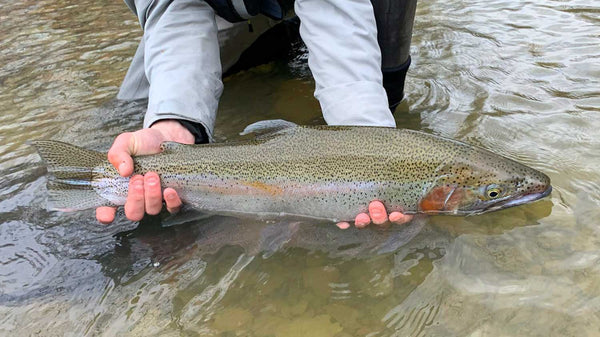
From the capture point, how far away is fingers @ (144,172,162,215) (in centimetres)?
232

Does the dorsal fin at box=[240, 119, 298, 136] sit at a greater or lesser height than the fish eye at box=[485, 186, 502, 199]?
greater

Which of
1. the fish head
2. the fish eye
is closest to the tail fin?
the fish head

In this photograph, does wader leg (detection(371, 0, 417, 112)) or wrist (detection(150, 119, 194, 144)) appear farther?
wader leg (detection(371, 0, 417, 112))

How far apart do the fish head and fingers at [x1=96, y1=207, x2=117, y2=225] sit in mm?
1585

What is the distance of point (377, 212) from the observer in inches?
90.1

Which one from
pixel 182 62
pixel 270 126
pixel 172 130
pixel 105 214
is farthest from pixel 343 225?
pixel 182 62

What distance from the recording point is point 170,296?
7.12 ft

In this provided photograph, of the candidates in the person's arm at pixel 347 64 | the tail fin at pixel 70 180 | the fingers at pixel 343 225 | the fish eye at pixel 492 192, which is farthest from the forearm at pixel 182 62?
the fish eye at pixel 492 192

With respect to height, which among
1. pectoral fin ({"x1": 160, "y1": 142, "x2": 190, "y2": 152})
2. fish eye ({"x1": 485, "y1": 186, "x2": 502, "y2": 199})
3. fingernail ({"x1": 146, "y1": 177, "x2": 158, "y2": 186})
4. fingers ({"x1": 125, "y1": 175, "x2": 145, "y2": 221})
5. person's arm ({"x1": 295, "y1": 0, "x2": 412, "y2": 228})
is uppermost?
person's arm ({"x1": 295, "y1": 0, "x2": 412, "y2": 228})

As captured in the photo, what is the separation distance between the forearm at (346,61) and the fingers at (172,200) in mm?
914

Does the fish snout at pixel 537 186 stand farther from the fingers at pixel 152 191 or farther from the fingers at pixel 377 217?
the fingers at pixel 152 191

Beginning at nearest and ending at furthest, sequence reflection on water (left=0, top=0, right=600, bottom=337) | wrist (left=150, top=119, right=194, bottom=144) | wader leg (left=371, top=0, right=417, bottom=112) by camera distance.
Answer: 1. reflection on water (left=0, top=0, right=600, bottom=337)
2. wrist (left=150, top=119, right=194, bottom=144)
3. wader leg (left=371, top=0, right=417, bottom=112)

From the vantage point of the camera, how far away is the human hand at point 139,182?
2.30m

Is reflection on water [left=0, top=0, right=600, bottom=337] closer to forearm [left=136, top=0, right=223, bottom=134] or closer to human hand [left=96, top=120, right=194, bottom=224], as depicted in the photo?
human hand [left=96, top=120, right=194, bottom=224]
